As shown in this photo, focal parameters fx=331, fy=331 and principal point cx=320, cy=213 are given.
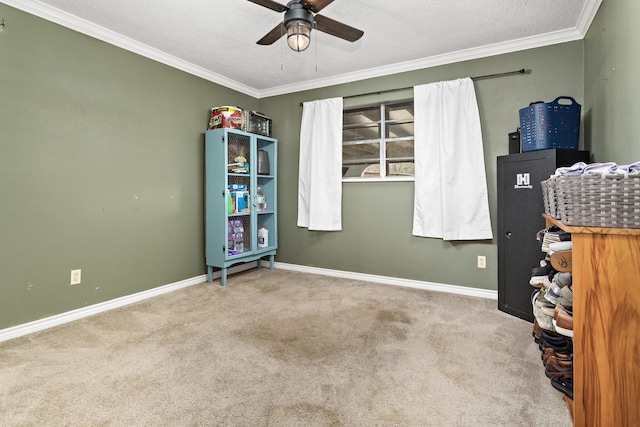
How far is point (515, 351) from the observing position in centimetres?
215

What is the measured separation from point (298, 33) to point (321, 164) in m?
2.07

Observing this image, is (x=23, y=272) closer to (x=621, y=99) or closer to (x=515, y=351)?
(x=515, y=351)

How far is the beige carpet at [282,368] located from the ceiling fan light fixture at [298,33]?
79.3 inches

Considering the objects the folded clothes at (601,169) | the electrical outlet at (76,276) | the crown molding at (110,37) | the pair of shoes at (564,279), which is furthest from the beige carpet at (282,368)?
the crown molding at (110,37)

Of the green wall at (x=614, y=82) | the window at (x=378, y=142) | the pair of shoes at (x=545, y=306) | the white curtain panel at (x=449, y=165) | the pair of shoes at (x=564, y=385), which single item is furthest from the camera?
the window at (x=378, y=142)

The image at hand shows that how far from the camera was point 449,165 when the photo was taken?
337 cm

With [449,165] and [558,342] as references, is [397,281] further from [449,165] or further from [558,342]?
[558,342]

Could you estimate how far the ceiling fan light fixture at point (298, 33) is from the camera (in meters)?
2.12

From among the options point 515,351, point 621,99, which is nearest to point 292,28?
point 621,99

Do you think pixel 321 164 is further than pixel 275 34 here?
Yes

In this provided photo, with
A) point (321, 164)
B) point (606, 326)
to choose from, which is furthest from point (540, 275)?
point (321, 164)

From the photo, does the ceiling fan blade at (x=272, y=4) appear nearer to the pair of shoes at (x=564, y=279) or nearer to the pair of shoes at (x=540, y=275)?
the pair of shoes at (x=564, y=279)

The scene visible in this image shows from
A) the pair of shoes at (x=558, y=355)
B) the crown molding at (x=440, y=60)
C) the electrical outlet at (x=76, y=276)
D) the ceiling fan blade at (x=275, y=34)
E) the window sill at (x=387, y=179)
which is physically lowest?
the pair of shoes at (x=558, y=355)

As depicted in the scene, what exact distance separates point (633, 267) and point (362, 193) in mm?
2831
